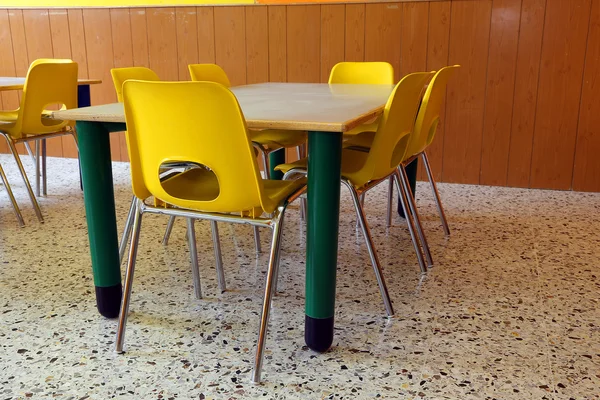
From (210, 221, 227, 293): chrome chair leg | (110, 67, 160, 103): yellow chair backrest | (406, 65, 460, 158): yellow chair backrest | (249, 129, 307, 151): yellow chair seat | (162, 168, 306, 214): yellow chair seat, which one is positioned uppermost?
(110, 67, 160, 103): yellow chair backrest

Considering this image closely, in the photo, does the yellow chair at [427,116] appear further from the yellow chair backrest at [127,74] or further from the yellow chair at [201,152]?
the yellow chair backrest at [127,74]

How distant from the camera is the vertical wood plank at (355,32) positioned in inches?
144

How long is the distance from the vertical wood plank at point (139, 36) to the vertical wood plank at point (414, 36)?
6.11 ft

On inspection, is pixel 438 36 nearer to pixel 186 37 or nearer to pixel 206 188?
pixel 186 37

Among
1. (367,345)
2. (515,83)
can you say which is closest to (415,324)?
(367,345)

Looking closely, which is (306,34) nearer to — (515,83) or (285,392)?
(515,83)

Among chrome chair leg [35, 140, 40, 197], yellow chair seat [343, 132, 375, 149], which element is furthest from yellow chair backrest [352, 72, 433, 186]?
chrome chair leg [35, 140, 40, 197]

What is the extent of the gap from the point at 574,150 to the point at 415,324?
228cm

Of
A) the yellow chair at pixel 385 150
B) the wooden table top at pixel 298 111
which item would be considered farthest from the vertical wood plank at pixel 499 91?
the yellow chair at pixel 385 150

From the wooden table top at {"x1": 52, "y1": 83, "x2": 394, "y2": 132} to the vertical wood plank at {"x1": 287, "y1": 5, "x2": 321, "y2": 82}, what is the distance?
1660 mm

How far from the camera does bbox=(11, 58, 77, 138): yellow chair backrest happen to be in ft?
9.02

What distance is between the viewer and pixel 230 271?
2.27m

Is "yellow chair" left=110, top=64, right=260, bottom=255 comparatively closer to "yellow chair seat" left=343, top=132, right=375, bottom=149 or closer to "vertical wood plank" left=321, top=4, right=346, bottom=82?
"yellow chair seat" left=343, top=132, right=375, bottom=149

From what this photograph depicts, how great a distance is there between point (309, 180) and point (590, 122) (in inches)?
104
